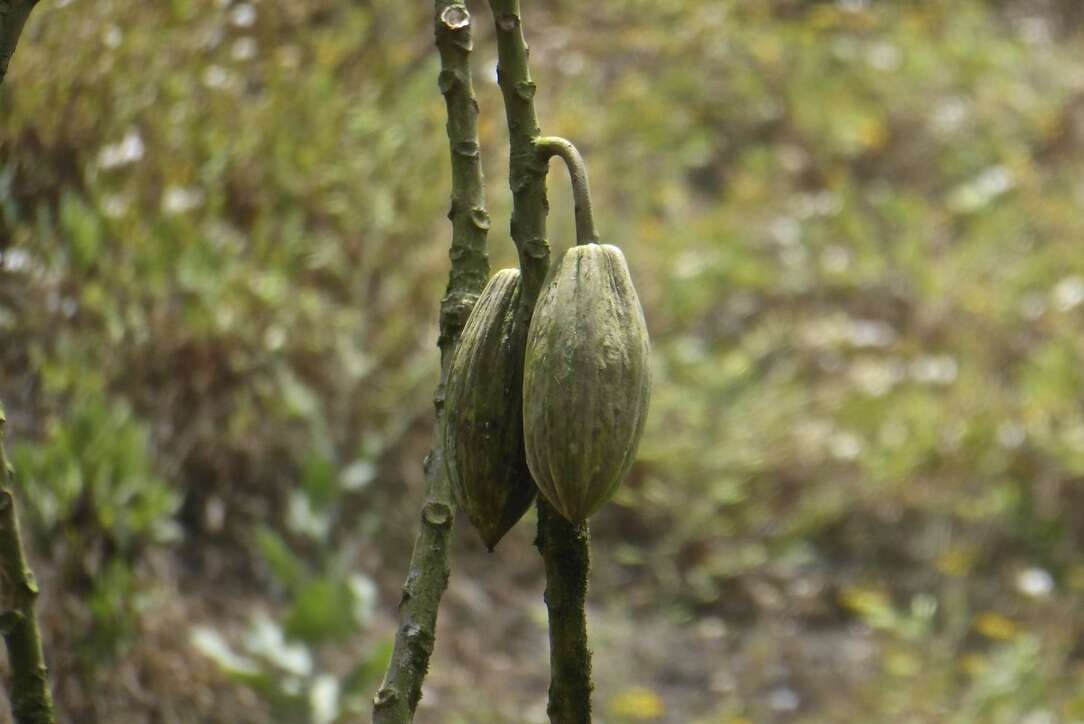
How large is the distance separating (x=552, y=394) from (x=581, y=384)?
0.02 m

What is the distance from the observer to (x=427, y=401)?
11.1 feet

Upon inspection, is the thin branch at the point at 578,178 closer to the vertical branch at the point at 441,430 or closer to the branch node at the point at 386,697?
the vertical branch at the point at 441,430

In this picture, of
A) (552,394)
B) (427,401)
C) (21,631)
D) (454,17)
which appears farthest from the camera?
(427,401)

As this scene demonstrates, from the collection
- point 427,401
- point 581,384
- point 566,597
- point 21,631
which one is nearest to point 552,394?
point 581,384

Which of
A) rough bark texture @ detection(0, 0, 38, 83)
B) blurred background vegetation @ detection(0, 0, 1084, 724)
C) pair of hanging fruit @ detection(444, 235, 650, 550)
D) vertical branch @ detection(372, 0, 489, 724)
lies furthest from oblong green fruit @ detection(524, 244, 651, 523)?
blurred background vegetation @ detection(0, 0, 1084, 724)

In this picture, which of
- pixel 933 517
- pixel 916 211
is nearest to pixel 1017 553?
pixel 933 517

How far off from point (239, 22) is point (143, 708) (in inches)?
65.3

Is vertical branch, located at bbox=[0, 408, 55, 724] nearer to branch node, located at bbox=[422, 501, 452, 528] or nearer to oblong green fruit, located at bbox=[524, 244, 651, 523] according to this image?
branch node, located at bbox=[422, 501, 452, 528]

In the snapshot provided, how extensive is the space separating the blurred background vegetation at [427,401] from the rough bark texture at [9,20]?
131cm

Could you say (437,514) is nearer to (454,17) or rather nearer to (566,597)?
(566,597)

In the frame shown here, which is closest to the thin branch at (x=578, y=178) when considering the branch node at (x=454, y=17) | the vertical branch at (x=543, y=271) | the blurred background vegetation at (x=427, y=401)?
the vertical branch at (x=543, y=271)

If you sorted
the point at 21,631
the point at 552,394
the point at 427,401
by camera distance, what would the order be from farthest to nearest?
the point at 427,401, the point at 21,631, the point at 552,394

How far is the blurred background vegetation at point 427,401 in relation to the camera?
2.45 m

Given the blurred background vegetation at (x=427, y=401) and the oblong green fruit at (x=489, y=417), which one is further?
the blurred background vegetation at (x=427, y=401)
